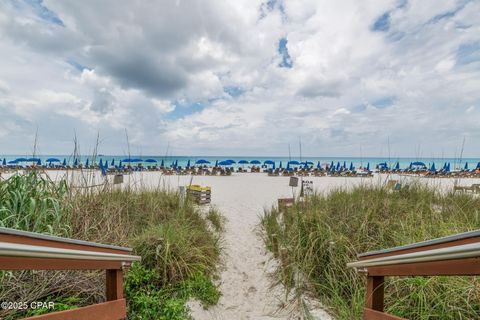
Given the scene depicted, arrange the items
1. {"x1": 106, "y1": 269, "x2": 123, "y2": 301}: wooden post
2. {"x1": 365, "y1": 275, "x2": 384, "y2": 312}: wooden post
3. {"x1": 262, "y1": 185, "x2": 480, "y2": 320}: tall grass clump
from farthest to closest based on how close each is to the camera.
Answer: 1. {"x1": 262, "y1": 185, "x2": 480, "y2": 320}: tall grass clump
2. {"x1": 106, "y1": 269, "x2": 123, "y2": 301}: wooden post
3. {"x1": 365, "y1": 275, "x2": 384, "y2": 312}: wooden post

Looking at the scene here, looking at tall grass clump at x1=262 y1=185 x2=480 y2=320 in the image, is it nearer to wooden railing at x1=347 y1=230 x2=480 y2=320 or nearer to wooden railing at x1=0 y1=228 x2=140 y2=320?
wooden railing at x1=347 y1=230 x2=480 y2=320

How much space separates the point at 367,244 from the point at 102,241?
3.81 m

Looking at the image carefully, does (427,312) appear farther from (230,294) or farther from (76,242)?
(76,242)

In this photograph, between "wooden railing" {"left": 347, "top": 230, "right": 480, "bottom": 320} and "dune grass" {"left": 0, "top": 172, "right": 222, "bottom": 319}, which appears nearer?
"wooden railing" {"left": 347, "top": 230, "right": 480, "bottom": 320}

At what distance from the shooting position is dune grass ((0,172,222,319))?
2.59 metres

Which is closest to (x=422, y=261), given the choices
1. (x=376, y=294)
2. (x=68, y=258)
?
(x=376, y=294)

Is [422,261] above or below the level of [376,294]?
above

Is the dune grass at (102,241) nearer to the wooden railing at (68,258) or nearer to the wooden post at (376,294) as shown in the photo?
the wooden railing at (68,258)

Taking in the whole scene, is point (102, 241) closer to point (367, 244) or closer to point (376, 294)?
point (376, 294)

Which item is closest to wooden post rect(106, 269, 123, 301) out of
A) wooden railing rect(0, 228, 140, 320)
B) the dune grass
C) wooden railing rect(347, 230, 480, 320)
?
wooden railing rect(0, 228, 140, 320)

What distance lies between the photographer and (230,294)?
3.46m

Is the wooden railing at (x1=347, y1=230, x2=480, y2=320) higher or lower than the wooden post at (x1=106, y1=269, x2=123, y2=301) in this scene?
higher

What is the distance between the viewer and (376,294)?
1601 millimetres

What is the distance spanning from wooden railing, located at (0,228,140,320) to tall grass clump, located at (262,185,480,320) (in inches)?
89.0
